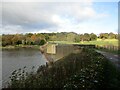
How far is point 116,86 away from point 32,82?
4.01 m

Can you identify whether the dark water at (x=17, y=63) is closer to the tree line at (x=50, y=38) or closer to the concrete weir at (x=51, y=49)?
the concrete weir at (x=51, y=49)

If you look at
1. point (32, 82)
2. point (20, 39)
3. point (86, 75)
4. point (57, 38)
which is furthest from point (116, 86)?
Result: point (20, 39)

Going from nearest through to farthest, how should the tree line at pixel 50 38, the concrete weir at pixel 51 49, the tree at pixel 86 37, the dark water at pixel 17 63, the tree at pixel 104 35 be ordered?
the dark water at pixel 17 63, the concrete weir at pixel 51 49, the tree line at pixel 50 38, the tree at pixel 86 37, the tree at pixel 104 35

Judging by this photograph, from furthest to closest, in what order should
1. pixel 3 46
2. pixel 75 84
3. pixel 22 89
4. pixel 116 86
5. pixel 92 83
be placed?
pixel 3 46 → pixel 116 86 → pixel 22 89 → pixel 92 83 → pixel 75 84

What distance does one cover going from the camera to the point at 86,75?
28.5ft

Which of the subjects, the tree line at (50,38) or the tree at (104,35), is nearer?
the tree line at (50,38)

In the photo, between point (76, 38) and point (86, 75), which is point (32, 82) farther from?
point (76, 38)

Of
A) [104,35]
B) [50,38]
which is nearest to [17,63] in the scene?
[50,38]

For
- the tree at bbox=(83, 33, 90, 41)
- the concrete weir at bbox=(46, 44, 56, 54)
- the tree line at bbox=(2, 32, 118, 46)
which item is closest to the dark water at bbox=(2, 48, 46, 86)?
→ the concrete weir at bbox=(46, 44, 56, 54)

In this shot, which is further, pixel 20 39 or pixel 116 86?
pixel 20 39

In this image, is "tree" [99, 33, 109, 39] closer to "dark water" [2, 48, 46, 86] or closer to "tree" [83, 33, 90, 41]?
"tree" [83, 33, 90, 41]

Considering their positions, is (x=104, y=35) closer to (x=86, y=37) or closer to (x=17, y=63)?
(x=86, y=37)

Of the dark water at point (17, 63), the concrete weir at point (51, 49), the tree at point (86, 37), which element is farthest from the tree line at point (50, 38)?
the dark water at point (17, 63)

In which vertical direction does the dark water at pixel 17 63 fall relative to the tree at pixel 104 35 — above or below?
below
